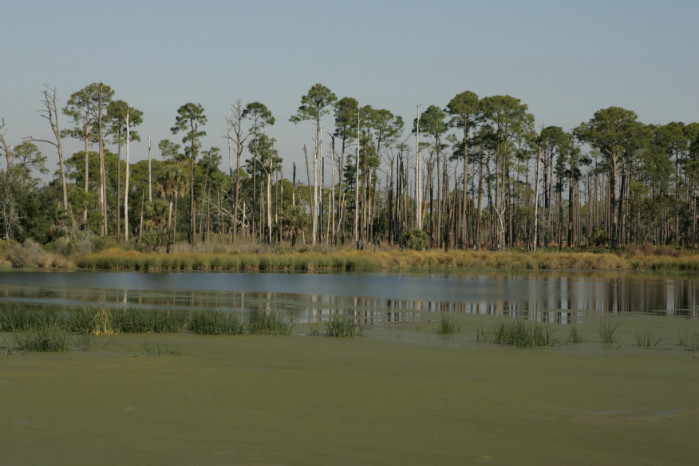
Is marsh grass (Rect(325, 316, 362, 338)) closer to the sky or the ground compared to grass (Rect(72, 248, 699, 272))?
closer to the ground

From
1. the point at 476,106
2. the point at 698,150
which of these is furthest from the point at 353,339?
the point at 698,150

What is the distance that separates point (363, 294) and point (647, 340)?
1337 cm

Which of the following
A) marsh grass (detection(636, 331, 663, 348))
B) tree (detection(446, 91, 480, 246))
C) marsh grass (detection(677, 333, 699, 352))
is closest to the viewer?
marsh grass (detection(677, 333, 699, 352))

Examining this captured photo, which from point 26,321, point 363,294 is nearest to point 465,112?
point 363,294

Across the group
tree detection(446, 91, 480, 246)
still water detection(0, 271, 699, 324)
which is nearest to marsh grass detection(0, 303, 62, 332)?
still water detection(0, 271, 699, 324)

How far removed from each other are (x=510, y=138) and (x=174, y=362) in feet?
188

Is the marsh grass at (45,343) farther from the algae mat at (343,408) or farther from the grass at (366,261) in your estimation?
the grass at (366,261)

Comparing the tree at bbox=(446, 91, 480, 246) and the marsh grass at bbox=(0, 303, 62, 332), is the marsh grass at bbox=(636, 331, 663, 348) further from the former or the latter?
the tree at bbox=(446, 91, 480, 246)

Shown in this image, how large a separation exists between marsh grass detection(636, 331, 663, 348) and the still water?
3463 mm

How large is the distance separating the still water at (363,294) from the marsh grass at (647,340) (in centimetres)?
346

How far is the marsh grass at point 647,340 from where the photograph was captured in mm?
12797

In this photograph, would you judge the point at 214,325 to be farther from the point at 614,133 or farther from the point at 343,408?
the point at 614,133

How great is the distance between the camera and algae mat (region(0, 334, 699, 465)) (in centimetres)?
559

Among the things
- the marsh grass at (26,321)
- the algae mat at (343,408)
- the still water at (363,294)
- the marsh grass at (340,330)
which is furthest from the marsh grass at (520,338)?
the marsh grass at (26,321)
